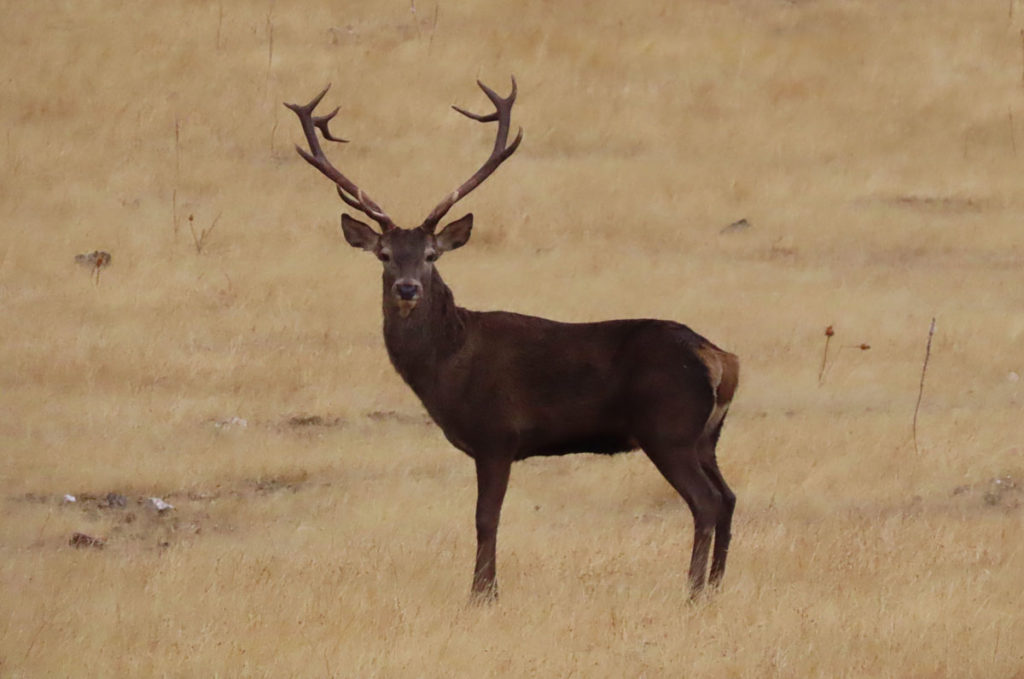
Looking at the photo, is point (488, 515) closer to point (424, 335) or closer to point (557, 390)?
point (557, 390)

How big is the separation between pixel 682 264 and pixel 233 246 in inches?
178

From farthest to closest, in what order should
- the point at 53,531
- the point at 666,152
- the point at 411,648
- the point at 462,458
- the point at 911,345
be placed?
the point at 666,152
the point at 911,345
the point at 462,458
the point at 53,531
the point at 411,648

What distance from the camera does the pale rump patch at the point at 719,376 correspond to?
9.06 metres

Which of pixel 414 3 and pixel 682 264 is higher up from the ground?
pixel 414 3

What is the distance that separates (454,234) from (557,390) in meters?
1.19

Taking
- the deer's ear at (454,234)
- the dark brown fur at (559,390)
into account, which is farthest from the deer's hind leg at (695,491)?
the deer's ear at (454,234)

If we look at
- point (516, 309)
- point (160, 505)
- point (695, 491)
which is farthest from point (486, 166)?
point (516, 309)

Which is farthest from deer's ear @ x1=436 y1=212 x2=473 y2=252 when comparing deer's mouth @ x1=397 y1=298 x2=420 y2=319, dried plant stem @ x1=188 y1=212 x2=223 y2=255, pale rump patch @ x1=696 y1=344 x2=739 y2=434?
dried plant stem @ x1=188 y1=212 x2=223 y2=255

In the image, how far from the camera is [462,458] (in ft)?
42.1

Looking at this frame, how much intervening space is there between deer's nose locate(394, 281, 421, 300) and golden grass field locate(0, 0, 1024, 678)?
1452 mm

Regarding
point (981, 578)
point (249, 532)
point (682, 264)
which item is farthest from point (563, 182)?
point (981, 578)

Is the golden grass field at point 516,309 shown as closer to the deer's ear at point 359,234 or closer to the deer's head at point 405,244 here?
the deer's head at point 405,244

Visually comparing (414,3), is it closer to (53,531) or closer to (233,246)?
(233,246)

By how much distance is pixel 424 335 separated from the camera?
9.41m
